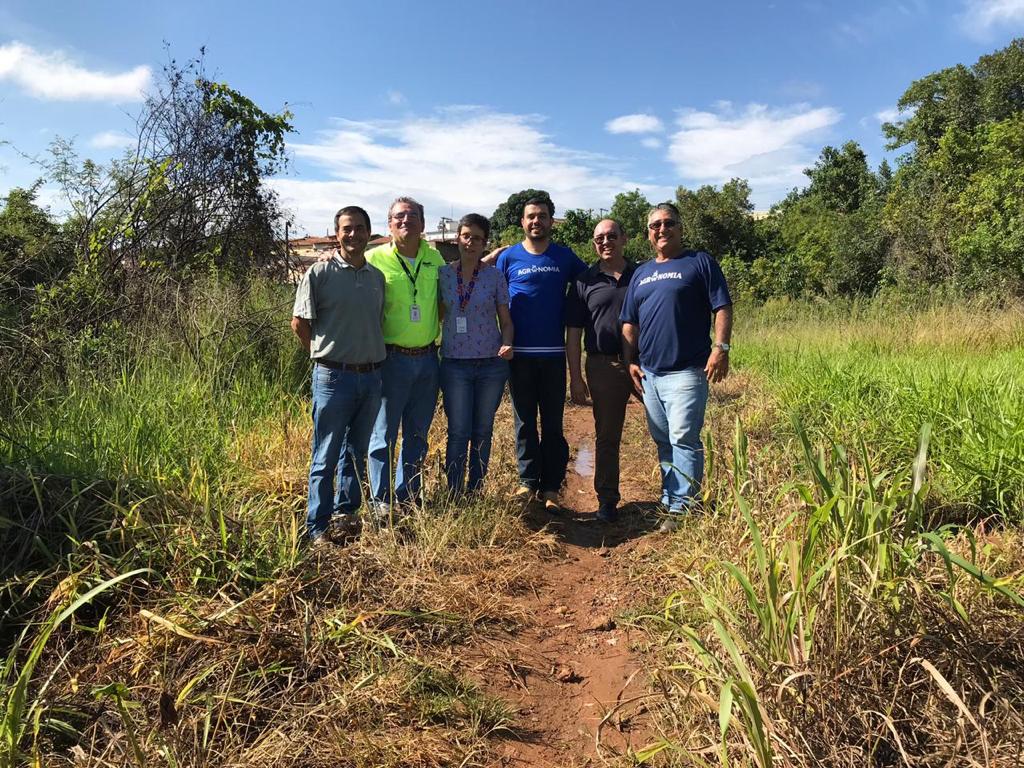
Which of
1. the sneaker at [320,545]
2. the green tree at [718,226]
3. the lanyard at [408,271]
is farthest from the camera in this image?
the green tree at [718,226]

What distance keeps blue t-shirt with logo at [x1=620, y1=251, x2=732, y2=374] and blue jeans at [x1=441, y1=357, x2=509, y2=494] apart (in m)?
0.98

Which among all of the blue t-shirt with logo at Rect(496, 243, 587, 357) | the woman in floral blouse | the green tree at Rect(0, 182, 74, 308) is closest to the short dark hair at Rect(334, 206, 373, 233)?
the woman in floral blouse

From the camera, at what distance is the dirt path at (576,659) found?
2209 mm

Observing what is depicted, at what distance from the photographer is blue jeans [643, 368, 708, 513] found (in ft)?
12.4

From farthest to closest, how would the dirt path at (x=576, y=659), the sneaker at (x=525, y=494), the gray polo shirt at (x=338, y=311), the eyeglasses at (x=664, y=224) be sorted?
the sneaker at (x=525, y=494) → the eyeglasses at (x=664, y=224) → the gray polo shirt at (x=338, y=311) → the dirt path at (x=576, y=659)

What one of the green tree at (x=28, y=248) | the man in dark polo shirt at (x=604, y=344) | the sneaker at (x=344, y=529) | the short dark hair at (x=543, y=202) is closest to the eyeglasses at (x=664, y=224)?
the man in dark polo shirt at (x=604, y=344)

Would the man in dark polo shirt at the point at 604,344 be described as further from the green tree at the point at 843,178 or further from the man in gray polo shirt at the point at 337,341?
the green tree at the point at 843,178

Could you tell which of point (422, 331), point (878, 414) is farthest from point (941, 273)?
point (422, 331)

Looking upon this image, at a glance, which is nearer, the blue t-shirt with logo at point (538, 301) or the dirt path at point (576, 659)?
the dirt path at point (576, 659)

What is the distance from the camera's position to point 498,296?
4.04 metres

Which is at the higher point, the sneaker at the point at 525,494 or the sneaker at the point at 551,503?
the sneaker at the point at 525,494

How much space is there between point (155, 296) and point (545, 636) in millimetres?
4854

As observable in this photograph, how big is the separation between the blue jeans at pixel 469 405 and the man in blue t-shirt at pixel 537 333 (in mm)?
243

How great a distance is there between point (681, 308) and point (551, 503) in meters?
1.63
